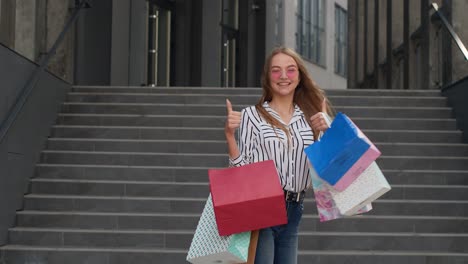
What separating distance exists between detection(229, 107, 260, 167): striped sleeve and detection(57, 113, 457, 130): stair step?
20.1ft

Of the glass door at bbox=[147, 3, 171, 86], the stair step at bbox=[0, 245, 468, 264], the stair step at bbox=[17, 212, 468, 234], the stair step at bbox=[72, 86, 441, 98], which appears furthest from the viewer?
the glass door at bbox=[147, 3, 171, 86]

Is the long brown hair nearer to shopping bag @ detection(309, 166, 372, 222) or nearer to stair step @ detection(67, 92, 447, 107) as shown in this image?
shopping bag @ detection(309, 166, 372, 222)

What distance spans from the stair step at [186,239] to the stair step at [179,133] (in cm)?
209

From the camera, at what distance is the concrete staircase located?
7.46 meters

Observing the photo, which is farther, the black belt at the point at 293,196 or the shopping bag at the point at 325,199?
the black belt at the point at 293,196

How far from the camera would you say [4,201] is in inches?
300

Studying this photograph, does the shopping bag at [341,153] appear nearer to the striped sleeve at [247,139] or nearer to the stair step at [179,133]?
the striped sleeve at [247,139]

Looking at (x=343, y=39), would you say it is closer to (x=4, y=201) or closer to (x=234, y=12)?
(x=234, y=12)

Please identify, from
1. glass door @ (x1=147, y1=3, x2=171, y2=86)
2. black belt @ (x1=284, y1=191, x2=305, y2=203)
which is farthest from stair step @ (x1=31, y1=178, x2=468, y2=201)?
glass door @ (x1=147, y1=3, x2=171, y2=86)

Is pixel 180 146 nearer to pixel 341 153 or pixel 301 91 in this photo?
pixel 301 91

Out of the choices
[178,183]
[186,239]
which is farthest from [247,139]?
[178,183]

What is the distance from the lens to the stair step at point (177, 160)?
888 cm

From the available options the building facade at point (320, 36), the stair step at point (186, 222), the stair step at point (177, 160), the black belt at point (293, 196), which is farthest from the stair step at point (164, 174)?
the building facade at point (320, 36)

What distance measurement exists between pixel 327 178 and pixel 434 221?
478 cm
